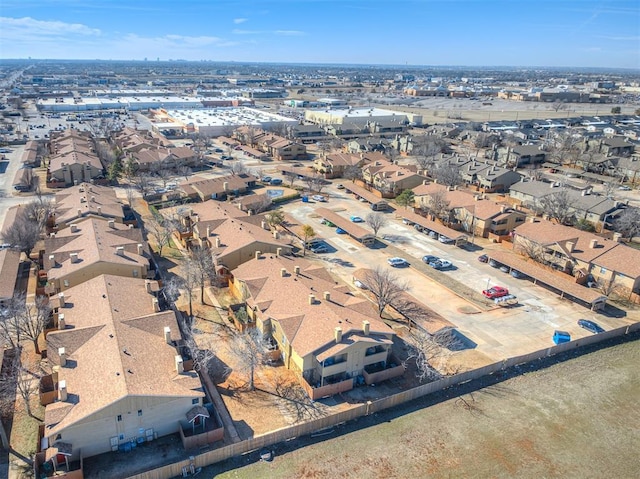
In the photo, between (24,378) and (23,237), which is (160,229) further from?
(24,378)

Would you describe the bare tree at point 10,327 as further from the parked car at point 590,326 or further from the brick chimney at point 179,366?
the parked car at point 590,326

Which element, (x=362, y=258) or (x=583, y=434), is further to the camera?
(x=362, y=258)

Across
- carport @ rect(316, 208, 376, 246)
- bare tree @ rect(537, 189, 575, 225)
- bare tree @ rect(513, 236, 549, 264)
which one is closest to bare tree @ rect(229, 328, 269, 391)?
carport @ rect(316, 208, 376, 246)

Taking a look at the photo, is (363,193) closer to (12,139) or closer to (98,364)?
(98,364)

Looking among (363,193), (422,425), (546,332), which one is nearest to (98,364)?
(422,425)

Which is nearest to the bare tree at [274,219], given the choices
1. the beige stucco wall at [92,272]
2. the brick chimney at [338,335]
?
the beige stucco wall at [92,272]

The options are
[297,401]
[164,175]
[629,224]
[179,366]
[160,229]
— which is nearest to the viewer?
[179,366]

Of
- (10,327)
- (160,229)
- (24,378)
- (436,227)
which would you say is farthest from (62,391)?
(436,227)
